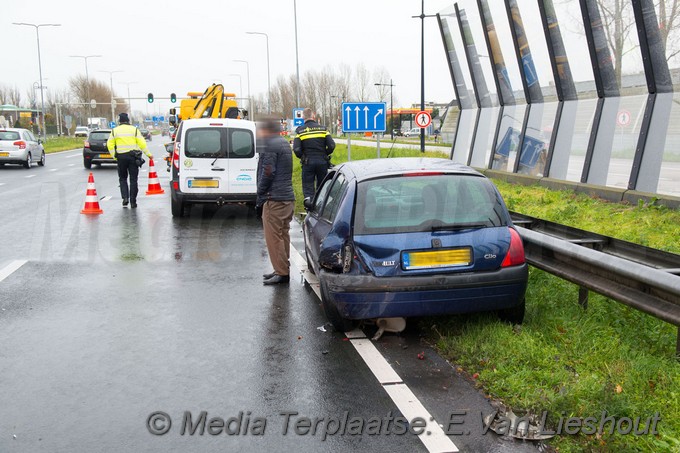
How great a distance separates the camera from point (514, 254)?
5.64 metres

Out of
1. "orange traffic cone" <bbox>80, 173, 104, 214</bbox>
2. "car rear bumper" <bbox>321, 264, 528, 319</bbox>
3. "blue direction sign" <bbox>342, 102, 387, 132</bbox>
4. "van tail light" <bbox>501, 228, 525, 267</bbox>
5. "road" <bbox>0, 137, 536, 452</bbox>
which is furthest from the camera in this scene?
"blue direction sign" <bbox>342, 102, 387, 132</bbox>

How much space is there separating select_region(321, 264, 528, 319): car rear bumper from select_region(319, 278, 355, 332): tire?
151 mm

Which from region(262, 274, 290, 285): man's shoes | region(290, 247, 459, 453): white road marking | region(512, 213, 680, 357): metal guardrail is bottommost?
region(262, 274, 290, 285): man's shoes

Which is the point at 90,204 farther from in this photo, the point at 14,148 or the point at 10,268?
the point at 14,148

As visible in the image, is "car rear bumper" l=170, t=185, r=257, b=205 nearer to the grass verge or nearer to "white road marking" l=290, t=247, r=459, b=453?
the grass verge

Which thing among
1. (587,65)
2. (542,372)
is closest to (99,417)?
(542,372)

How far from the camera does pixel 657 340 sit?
5172mm

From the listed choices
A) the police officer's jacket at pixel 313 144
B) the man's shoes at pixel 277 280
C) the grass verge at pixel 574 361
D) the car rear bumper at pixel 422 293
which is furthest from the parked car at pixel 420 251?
the police officer's jacket at pixel 313 144

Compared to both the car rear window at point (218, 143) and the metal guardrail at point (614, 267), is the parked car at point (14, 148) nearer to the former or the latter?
the car rear window at point (218, 143)

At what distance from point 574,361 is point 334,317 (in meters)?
1.91

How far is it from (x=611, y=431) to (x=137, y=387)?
2.95 m

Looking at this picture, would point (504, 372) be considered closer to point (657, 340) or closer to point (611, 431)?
point (611, 431)

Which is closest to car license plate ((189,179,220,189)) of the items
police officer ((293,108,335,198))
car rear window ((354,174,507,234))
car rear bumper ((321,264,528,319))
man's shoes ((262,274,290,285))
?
police officer ((293,108,335,198))

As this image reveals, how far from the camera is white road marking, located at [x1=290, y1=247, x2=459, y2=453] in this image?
3.81 meters
